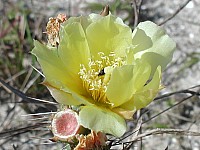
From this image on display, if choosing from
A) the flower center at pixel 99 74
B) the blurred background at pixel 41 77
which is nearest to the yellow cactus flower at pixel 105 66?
the flower center at pixel 99 74

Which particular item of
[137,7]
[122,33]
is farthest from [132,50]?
[137,7]

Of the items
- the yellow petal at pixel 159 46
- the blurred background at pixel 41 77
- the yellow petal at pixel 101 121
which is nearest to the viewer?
the yellow petal at pixel 101 121

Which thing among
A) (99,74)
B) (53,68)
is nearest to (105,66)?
(99,74)

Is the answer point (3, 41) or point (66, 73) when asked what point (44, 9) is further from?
point (66, 73)

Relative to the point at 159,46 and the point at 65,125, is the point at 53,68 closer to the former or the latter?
the point at 65,125

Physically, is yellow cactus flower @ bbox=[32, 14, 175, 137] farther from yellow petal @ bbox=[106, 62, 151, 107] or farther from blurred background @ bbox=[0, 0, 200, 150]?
blurred background @ bbox=[0, 0, 200, 150]

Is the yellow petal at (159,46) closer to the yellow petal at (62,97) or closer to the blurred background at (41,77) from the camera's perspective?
the yellow petal at (62,97)

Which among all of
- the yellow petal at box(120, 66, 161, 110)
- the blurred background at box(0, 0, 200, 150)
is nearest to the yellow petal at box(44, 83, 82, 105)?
the yellow petal at box(120, 66, 161, 110)
